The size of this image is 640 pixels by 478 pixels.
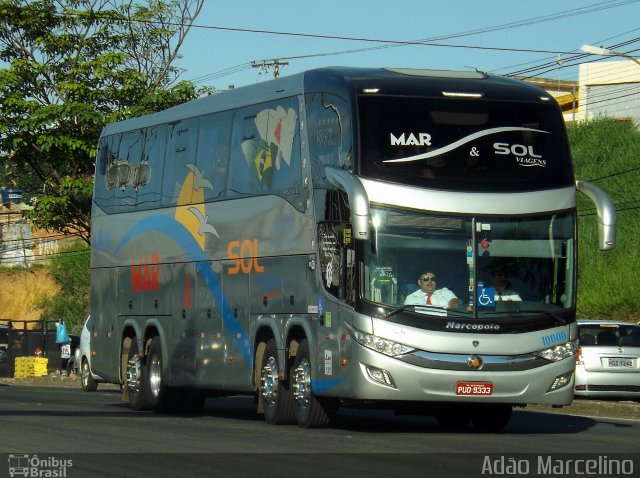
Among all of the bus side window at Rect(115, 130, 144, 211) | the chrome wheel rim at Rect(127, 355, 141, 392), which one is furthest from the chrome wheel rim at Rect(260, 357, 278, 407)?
the bus side window at Rect(115, 130, 144, 211)

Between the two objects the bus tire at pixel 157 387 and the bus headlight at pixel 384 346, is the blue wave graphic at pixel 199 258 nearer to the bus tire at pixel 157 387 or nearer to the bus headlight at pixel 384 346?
the bus tire at pixel 157 387

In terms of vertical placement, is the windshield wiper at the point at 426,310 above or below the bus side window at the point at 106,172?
below

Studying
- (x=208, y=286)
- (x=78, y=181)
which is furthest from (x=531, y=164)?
(x=78, y=181)

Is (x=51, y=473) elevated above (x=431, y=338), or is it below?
below

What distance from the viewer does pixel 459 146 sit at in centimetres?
1625

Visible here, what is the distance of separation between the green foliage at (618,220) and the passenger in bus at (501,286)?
1025 inches

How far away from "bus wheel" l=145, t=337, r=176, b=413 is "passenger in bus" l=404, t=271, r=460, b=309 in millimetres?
7111

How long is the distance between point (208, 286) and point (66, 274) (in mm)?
61120

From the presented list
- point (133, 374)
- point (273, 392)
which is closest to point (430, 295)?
point (273, 392)

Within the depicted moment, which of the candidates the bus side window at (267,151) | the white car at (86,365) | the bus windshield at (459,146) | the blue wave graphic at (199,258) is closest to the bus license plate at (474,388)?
the bus windshield at (459,146)

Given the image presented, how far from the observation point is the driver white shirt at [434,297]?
15.9 metres

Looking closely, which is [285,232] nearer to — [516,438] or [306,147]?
[306,147]

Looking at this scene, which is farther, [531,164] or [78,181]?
[78,181]

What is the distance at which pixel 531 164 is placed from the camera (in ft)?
54.3
